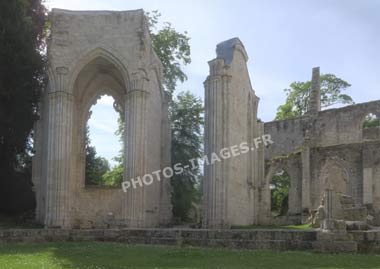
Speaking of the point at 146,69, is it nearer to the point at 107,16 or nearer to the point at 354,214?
the point at 107,16

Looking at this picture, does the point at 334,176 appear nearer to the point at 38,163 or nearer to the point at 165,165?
the point at 165,165

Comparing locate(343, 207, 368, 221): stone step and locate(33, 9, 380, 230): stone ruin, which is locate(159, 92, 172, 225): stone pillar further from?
locate(343, 207, 368, 221): stone step

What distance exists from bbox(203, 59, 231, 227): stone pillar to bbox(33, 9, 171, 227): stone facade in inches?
128

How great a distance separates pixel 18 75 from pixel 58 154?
12.3 ft

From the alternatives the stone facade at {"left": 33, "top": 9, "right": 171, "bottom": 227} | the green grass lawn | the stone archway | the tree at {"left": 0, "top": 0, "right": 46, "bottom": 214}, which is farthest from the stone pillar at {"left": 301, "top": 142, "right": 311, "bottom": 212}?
the green grass lawn

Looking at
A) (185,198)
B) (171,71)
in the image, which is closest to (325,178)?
(185,198)

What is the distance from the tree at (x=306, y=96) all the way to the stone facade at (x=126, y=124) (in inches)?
971

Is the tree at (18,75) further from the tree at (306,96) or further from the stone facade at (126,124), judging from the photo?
the tree at (306,96)

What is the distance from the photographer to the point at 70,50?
22.2m

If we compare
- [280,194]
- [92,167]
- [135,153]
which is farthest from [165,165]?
[280,194]

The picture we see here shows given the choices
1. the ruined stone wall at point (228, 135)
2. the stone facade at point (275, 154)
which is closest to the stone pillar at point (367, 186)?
the stone facade at point (275, 154)

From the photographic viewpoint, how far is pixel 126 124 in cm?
2152

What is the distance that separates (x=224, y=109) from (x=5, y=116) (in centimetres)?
911

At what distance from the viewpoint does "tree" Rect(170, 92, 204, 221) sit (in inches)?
1160
